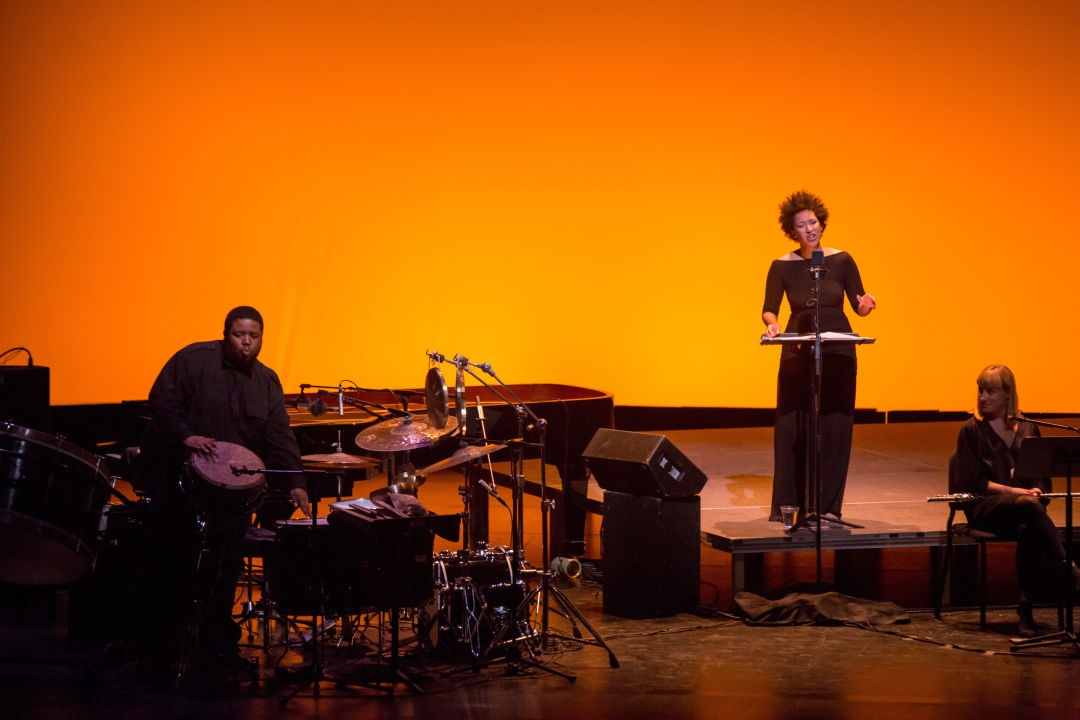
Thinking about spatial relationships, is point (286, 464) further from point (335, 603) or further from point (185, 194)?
point (185, 194)

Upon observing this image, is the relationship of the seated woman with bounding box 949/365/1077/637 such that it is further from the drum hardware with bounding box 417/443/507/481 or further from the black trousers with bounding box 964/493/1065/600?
the drum hardware with bounding box 417/443/507/481

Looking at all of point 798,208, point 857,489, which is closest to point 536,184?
point 857,489

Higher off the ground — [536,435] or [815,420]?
[815,420]

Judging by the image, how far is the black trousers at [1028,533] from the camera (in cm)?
472

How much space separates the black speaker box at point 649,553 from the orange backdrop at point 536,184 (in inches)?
189

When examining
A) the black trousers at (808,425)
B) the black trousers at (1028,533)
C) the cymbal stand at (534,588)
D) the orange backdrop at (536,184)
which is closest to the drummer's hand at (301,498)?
the cymbal stand at (534,588)

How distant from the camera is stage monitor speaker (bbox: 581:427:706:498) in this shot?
4.98 metres

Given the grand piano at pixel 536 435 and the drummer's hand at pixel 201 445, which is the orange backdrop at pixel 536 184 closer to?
the grand piano at pixel 536 435

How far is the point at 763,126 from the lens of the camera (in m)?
9.55

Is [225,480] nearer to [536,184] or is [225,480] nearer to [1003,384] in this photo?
[1003,384]

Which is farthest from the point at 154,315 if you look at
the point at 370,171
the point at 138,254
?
the point at 370,171

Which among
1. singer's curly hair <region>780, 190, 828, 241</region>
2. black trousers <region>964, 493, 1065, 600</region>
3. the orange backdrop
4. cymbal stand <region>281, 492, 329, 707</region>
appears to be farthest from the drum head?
the orange backdrop

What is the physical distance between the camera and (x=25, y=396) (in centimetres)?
639

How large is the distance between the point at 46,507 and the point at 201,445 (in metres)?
0.56
